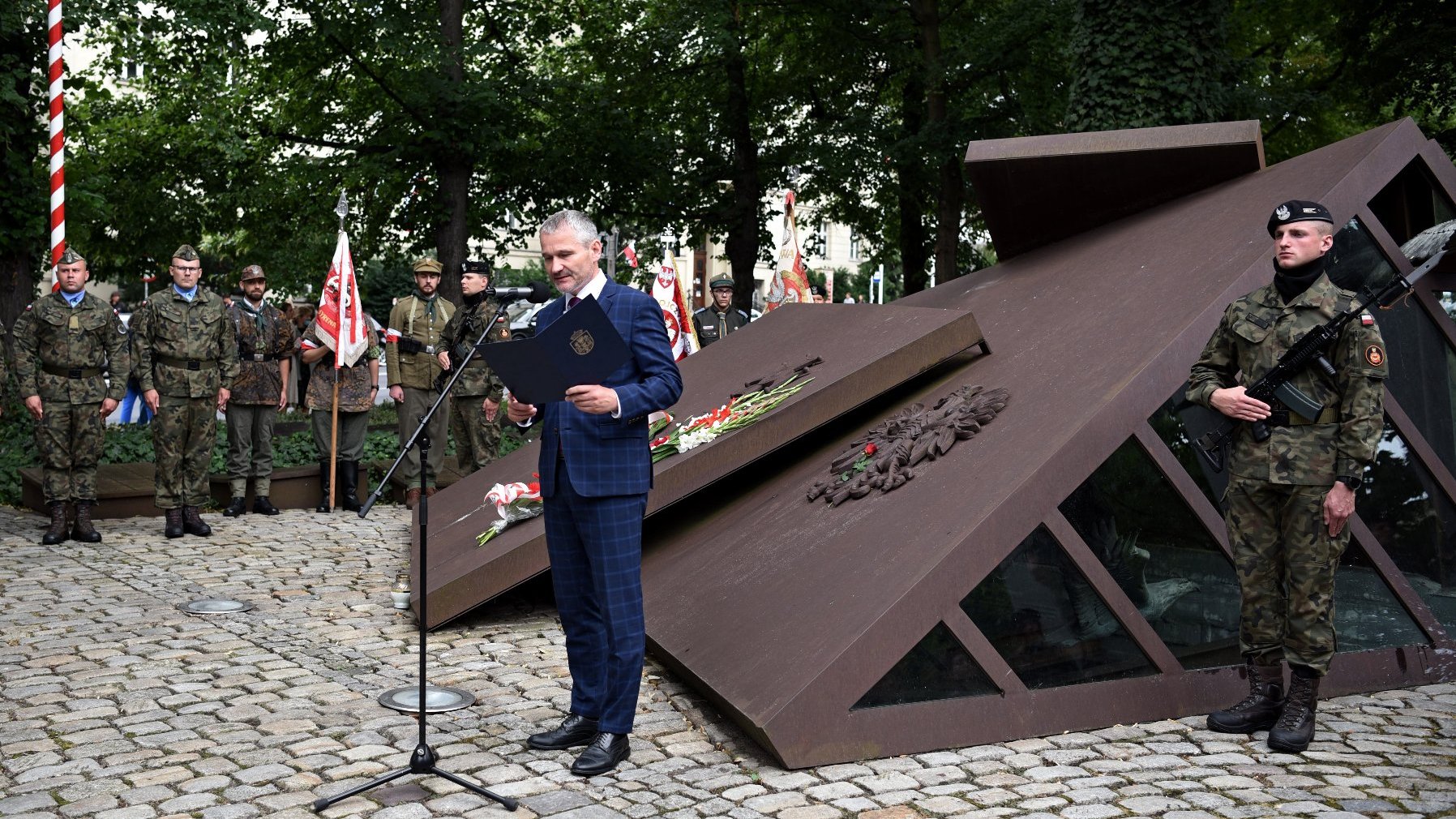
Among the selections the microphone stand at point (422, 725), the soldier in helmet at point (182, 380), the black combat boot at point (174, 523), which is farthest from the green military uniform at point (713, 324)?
the microphone stand at point (422, 725)

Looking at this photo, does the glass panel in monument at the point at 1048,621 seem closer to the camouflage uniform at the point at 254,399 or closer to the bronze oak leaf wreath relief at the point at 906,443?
the bronze oak leaf wreath relief at the point at 906,443

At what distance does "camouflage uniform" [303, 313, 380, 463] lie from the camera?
38.8 ft

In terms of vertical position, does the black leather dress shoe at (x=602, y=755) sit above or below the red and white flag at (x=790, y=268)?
below

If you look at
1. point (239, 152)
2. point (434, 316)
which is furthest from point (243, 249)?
point (434, 316)

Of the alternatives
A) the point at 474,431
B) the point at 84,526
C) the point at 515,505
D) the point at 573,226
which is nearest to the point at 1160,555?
the point at 573,226

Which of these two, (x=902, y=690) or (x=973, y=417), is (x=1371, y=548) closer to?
(x=973, y=417)

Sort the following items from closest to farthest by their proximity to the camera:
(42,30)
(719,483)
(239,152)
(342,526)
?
(719,483) < (342,526) < (42,30) < (239,152)

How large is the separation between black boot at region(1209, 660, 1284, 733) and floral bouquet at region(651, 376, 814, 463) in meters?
2.66

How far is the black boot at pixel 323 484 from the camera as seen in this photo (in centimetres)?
1181

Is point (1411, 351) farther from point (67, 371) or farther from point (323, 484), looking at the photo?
point (323, 484)

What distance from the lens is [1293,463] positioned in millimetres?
5023

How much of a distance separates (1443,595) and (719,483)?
3543mm

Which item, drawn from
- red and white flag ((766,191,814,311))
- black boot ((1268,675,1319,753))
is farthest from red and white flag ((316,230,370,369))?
black boot ((1268,675,1319,753))

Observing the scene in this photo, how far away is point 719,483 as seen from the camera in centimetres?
738
